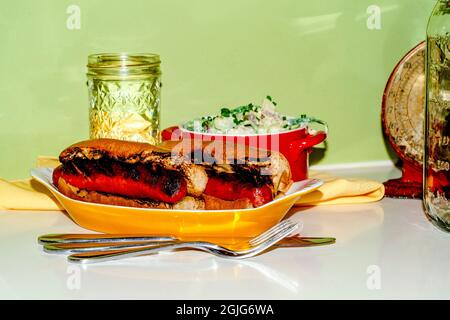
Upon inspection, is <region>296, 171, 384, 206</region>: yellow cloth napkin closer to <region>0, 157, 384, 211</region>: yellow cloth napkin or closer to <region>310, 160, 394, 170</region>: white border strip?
<region>0, 157, 384, 211</region>: yellow cloth napkin

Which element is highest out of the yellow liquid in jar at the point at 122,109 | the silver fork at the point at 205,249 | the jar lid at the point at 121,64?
the jar lid at the point at 121,64

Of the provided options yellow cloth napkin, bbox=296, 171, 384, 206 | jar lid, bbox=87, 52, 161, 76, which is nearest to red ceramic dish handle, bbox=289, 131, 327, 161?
yellow cloth napkin, bbox=296, 171, 384, 206

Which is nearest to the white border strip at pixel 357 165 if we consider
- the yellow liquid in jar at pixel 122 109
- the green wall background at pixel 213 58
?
the green wall background at pixel 213 58

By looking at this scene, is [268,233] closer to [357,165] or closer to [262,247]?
[262,247]

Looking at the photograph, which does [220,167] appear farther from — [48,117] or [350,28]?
[350,28]

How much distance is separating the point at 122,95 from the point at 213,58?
0.66 ft

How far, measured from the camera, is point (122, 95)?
1.28 m

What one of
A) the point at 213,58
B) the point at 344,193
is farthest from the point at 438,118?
the point at 213,58

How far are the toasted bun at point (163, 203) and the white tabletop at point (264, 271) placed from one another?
6 cm

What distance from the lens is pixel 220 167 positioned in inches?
40.0

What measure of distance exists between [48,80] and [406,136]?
630 millimetres

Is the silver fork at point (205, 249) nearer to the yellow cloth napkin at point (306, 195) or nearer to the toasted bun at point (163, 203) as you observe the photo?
the toasted bun at point (163, 203)

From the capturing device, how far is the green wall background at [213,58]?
4.29 ft
